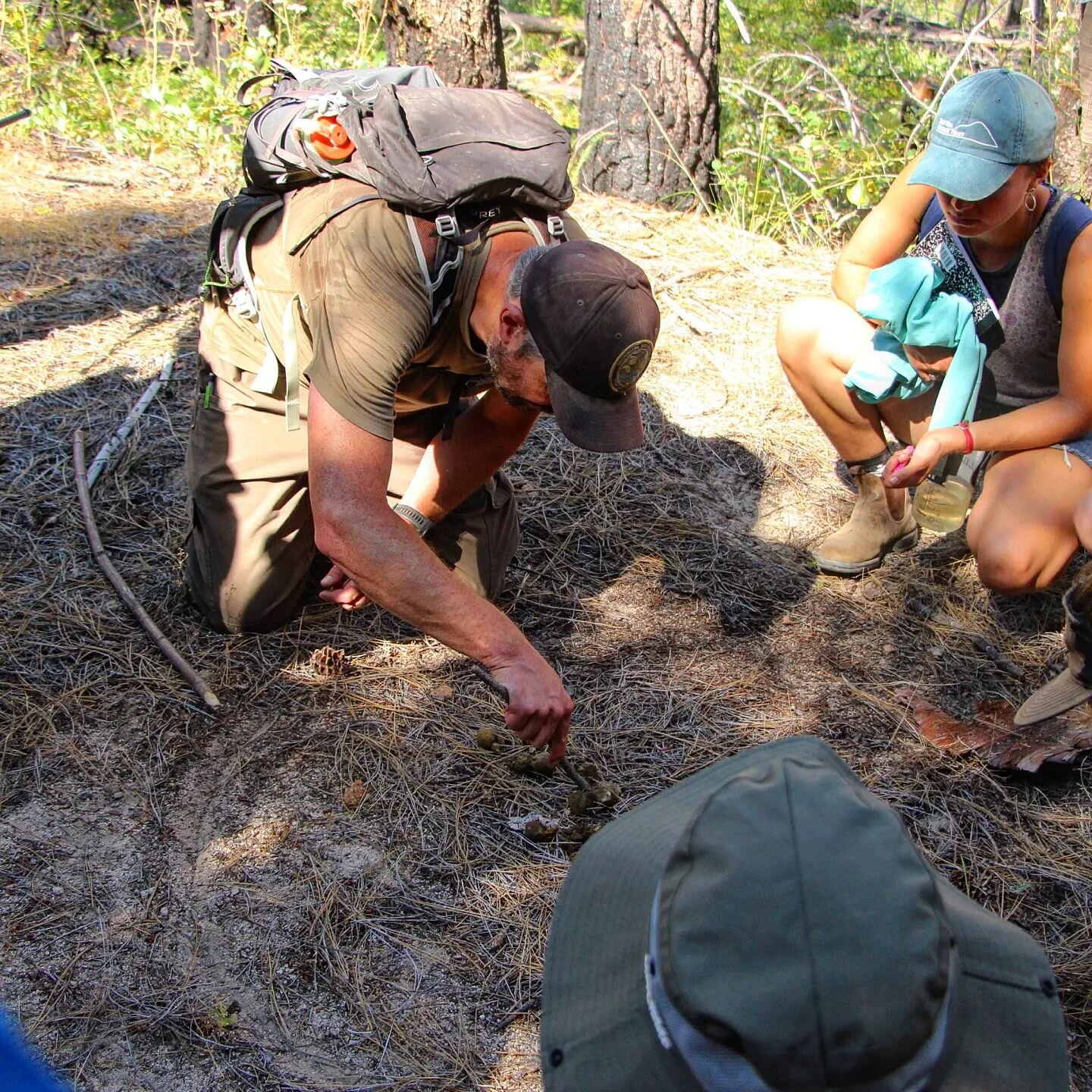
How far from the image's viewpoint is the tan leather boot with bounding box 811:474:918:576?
341 cm

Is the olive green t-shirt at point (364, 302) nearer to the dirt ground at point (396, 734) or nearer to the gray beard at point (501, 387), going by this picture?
the gray beard at point (501, 387)

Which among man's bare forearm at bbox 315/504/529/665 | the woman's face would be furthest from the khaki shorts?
the woman's face

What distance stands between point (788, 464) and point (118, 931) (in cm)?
269

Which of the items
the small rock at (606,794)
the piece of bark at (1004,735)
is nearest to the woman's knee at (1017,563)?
the piece of bark at (1004,735)

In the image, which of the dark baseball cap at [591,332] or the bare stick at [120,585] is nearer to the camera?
the dark baseball cap at [591,332]

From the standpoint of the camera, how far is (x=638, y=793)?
263 centimetres

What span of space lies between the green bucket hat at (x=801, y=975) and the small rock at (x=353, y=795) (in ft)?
4.44

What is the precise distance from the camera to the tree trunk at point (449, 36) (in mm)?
4793

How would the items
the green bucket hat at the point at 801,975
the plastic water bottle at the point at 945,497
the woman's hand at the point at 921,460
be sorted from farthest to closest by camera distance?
the plastic water bottle at the point at 945,497
the woman's hand at the point at 921,460
the green bucket hat at the point at 801,975

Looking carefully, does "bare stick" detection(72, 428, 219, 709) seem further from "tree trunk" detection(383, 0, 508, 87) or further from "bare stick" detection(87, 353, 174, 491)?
"tree trunk" detection(383, 0, 508, 87)

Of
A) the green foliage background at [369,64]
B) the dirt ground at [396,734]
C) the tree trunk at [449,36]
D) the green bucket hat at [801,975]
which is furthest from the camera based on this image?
the green foliage background at [369,64]

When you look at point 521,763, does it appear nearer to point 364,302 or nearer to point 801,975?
point 364,302

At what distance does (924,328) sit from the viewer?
3102 mm

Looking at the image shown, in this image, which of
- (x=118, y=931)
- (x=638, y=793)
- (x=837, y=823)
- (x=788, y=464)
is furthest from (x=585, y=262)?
(x=788, y=464)
